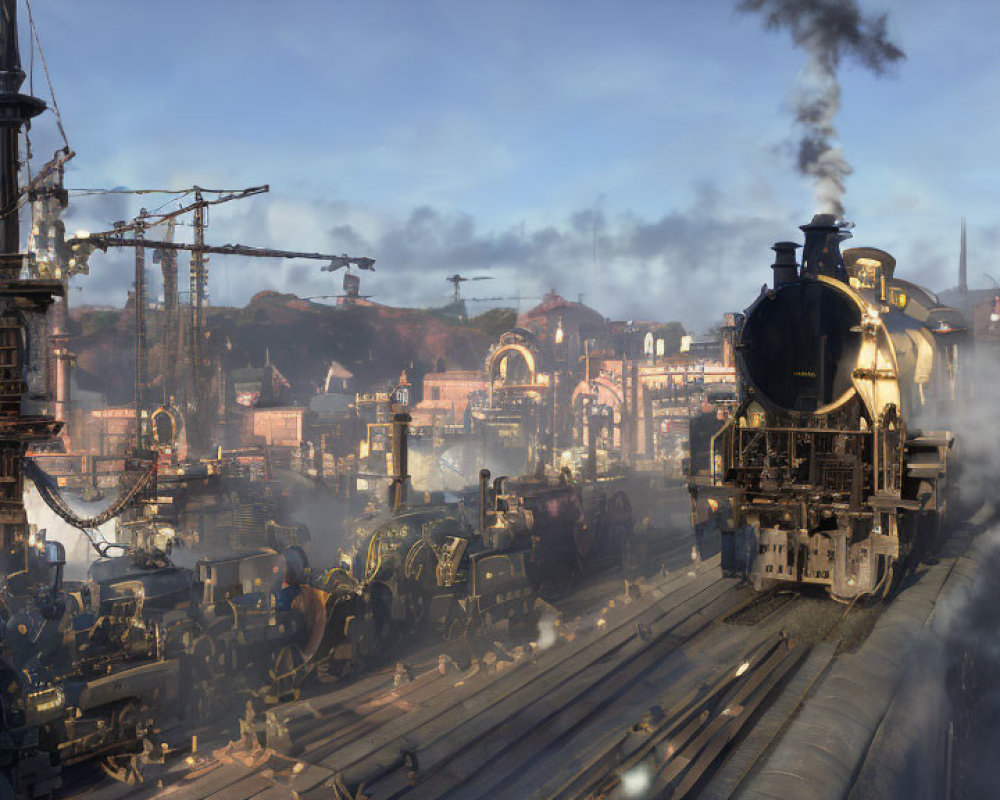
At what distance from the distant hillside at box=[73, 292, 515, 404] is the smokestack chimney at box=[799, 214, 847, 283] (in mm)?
81473

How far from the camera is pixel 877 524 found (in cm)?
1252

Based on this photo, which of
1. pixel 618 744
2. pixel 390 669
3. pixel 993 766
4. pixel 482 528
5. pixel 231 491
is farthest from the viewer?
pixel 231 491

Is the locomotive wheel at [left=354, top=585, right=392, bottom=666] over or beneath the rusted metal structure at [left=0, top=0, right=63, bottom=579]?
beneath

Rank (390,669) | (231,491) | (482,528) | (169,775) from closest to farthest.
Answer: (169,775)
(390,669)
(482,528)
(231,491)

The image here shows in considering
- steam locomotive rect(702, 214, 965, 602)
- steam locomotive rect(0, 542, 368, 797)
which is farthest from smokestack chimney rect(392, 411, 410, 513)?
steam locomotive rect(702, 214, 965, 602)

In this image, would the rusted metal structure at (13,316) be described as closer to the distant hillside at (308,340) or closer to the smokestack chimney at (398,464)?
the smokestack chimney at (398,464)

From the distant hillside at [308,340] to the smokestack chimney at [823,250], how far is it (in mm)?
81473

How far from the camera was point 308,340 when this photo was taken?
4407 inches

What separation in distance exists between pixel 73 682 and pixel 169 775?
2006 millimetres

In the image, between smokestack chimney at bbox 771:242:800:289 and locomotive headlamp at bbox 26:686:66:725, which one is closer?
locomotive headlamp at bbox 26:686:66:725

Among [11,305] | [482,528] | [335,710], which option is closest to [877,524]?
[335,710]

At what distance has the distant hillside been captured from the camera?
88.0 m

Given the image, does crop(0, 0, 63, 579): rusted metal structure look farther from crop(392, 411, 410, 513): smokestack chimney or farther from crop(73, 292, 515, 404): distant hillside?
crop(73, 292, 515, 404): distant hillside

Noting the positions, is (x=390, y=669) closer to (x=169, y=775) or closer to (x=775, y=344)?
(x=169, y=775)
